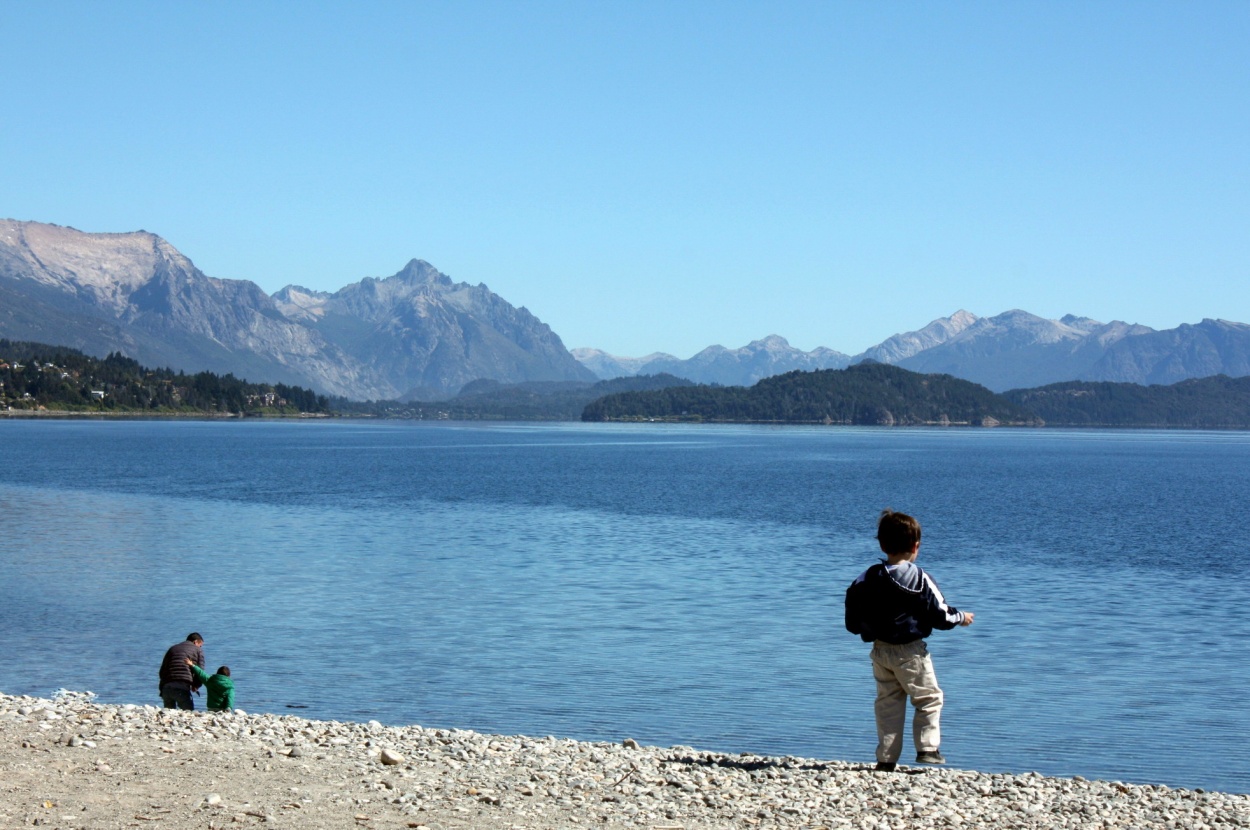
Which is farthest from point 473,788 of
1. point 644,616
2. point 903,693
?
point 644,616

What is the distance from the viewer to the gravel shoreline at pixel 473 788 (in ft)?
47.5

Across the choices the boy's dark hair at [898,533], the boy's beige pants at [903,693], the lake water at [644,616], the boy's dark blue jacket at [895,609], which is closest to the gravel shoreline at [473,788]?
the boy's beige pants at [903,693]

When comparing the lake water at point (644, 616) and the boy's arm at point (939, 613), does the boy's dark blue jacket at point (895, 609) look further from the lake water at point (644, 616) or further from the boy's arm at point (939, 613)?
the lake water at point (644, 616)

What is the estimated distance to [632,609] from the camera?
37844 mm

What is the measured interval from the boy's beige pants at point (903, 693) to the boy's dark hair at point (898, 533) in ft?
4.33

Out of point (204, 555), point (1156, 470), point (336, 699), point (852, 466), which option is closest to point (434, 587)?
point (204, 555)

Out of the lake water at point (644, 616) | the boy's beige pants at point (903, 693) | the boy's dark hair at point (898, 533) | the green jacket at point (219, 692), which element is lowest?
the lake water at point (644, 616)

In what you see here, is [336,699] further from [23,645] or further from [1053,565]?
[1053,565]

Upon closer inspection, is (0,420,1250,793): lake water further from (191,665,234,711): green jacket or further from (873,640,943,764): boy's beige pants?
(873,640,943,764): boy's beige pants

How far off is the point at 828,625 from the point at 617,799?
2044cm

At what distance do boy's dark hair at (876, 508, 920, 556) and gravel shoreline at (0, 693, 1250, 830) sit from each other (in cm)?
310

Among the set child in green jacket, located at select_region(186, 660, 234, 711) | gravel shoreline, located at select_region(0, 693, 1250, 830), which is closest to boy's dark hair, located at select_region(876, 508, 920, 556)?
gravel shoreline, located at select_region(0, 693, 1250, 830)

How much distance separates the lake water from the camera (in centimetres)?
2422

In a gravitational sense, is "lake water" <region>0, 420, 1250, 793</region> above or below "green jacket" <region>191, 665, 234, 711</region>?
below
